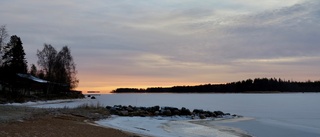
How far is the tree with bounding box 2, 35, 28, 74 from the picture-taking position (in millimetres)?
68250

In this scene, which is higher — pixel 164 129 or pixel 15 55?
pixel 15 55

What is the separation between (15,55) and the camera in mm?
69062

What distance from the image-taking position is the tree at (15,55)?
2687 inches

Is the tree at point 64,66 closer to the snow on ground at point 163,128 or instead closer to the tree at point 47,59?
the tree at point 47,59

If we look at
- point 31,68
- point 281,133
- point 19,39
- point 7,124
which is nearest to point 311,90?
point 31,68

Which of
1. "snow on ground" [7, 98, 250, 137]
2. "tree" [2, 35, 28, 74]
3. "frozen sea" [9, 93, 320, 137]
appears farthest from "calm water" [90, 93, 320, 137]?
"tree" [2, 35, 28, 74]

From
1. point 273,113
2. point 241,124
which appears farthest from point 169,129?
point 273,113

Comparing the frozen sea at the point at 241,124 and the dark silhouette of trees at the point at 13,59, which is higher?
the dark silhouette of trees at the point at 13,59

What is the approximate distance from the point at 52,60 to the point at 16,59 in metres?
20.0

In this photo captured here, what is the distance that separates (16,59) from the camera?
69.4 meters

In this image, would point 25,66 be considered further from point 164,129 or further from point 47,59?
point 164,129

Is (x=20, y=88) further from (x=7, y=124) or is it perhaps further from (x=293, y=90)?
(x=293, y=90)

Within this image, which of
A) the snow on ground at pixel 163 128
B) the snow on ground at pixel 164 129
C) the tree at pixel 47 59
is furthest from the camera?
the tree at pixel 47 59

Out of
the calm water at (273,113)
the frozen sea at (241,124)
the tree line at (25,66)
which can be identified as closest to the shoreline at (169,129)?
the frozen sea at (241,124)
